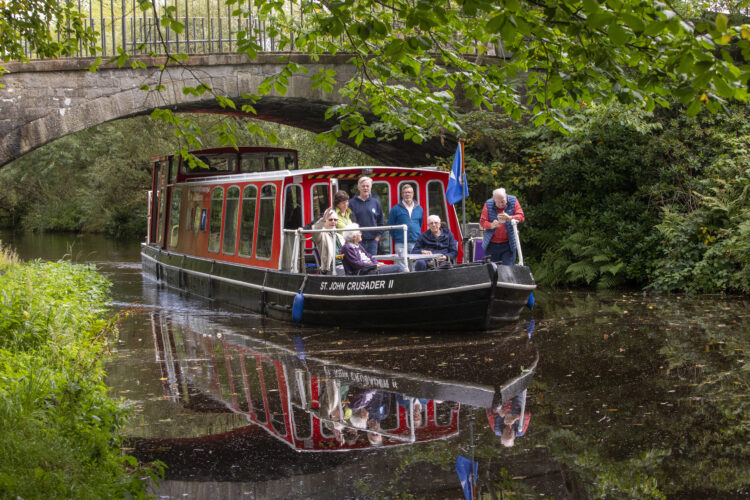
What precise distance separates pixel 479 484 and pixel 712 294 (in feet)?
31.6

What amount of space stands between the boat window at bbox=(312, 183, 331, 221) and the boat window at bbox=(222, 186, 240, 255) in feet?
7.13

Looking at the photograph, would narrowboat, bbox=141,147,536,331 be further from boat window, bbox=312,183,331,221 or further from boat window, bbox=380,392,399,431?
boat window, bbox=380,392,399,431

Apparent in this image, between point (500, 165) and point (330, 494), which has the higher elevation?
point (500, 165)

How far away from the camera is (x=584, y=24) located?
4.80 meters

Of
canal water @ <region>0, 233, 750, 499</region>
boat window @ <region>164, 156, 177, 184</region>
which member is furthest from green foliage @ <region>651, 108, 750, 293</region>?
boat window @ <region>164, 156, 177, 184</region>

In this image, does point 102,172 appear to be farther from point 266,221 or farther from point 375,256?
point 375,256

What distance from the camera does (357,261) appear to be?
11070mm

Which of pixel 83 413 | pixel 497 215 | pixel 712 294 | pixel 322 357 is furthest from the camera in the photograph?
pixel 712 294

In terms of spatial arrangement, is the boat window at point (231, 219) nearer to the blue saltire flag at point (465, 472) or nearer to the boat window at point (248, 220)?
the boat window at point (248, 220)

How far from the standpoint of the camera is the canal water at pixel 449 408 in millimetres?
5137

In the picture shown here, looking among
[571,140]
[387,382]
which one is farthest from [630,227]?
[387,382]

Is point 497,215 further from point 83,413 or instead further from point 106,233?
point 106,233

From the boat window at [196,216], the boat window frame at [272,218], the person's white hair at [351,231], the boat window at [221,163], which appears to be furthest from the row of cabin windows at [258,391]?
the boat window at [221,163]

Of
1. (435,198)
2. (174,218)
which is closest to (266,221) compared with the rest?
(435,198)
